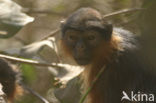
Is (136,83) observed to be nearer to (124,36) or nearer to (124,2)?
(124,36)

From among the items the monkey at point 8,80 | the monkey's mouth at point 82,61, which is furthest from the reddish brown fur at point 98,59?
the monkey at point 8,80

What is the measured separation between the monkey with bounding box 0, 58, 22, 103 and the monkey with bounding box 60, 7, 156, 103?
2.74 ft

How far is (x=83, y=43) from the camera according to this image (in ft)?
12.9

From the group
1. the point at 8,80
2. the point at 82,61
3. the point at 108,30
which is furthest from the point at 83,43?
the point at 8,80

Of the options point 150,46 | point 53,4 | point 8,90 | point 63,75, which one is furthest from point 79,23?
point 53,4

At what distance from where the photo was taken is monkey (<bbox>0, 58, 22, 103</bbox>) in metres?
4.52

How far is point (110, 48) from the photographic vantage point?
4133 millimetres

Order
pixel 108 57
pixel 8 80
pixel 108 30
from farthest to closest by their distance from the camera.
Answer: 1. pixel 8 80
2. pixel 108 57
3. pixel 108 30

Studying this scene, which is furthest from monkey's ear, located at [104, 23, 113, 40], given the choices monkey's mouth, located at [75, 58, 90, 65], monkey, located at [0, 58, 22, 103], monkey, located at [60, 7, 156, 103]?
monkey, located at [0, 58, 22, 103]

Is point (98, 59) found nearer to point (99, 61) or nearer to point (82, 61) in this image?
point (99, 61)

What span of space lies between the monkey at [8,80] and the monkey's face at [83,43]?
95 centimetres

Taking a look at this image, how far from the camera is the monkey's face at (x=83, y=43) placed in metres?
3.93

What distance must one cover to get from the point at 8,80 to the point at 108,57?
130cm

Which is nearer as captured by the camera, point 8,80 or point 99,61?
point 99,61
